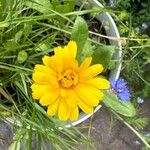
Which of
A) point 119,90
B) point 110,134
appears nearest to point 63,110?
point 119,90

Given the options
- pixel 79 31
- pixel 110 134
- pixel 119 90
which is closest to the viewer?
pixel 79 31

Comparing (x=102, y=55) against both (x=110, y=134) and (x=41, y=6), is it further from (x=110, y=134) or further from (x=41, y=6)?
(x=110, y=134)

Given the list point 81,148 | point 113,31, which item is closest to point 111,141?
point 81,148

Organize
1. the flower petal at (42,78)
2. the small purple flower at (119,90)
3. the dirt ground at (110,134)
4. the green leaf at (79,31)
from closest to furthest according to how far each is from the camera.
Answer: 1. the flower petal at (42,78)
2. the green leaf at (79,31)
3. the small purple flower at (119,90)
4. the dirt ground at (110,134)

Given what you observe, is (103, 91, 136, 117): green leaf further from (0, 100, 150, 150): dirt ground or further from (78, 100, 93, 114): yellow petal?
(0, 100, 150, 150): dirt ground

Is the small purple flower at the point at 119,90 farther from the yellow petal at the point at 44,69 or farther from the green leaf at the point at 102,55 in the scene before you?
the yellow petal at the point at 44,69

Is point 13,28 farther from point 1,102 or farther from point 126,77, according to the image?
point 126,77

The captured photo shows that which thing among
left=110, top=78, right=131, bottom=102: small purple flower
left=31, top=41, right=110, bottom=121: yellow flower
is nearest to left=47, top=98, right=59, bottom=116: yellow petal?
left=31, top=41, right=110, bottom=121: yellow flower

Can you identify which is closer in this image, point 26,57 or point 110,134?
point 26,57

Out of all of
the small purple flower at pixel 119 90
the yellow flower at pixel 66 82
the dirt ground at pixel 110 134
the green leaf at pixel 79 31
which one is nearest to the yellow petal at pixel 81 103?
the yellow flower at pixel 66 82
